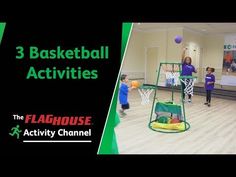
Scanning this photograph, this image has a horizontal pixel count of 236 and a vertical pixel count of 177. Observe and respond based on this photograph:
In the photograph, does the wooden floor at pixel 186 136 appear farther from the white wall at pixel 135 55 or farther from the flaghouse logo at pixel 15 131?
the white wall at pixel 135 55

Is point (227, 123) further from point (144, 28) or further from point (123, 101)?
point (144, 28)

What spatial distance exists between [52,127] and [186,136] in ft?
9.16

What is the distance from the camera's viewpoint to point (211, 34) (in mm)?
13148

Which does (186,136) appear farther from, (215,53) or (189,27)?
(215,53)

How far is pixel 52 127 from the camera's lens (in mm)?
2801

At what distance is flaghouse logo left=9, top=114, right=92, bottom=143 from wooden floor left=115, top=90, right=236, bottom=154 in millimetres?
1178

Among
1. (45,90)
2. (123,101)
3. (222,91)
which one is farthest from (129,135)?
(222,91)

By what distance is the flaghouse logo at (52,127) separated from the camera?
2.76 meters

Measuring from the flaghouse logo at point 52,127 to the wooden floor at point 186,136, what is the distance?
3.86 feet

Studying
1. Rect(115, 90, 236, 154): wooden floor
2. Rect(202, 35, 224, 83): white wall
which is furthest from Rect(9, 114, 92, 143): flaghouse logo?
Rect(202, 35, 224, 83): white wall

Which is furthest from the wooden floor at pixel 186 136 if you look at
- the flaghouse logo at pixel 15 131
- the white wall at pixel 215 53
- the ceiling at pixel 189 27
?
the white wall at pixel 215 53

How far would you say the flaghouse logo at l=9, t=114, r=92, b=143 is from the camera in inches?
109

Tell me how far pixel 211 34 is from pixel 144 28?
169 inches

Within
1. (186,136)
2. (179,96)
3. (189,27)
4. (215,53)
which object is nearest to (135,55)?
(189,27)
